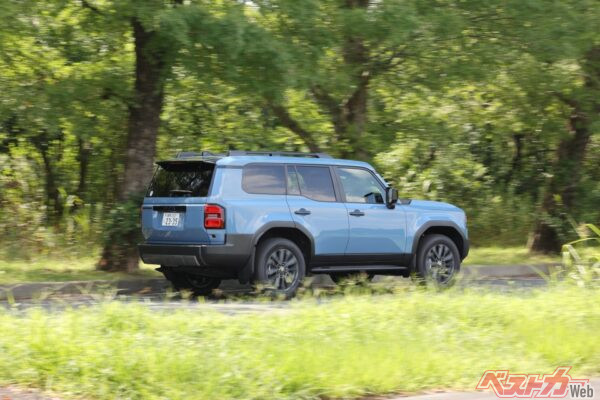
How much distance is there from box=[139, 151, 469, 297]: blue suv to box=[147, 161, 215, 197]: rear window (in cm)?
2

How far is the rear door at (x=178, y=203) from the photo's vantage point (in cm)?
1270

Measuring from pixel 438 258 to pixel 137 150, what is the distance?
4970 millimetres

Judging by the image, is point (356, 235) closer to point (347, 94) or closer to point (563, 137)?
point (347, 94)

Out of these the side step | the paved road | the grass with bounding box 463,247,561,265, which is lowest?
the grass with bounding box 463,247,561,265

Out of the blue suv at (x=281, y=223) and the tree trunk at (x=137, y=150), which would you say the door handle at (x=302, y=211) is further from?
the tree trunk at (x=137, y=150)

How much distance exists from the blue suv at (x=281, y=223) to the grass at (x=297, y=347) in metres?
3.10

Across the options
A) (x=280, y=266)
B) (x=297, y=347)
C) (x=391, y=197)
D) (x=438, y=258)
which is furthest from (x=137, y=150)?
(x=297, y=347)

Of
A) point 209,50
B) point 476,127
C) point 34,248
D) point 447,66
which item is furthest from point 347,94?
point 476,127

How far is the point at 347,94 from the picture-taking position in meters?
17.0

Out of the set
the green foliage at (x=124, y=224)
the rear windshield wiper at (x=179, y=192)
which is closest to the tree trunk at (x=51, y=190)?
the green foliage at (x=124, y=224)

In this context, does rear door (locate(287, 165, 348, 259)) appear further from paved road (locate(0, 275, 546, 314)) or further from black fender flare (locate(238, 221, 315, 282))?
paved road (locate(0, 275, 546, 314))

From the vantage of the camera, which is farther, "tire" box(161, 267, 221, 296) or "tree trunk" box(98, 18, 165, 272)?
"tree trunk" box(98, 18, 165, 272)

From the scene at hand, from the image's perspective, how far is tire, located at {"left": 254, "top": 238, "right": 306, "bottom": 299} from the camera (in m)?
12.9

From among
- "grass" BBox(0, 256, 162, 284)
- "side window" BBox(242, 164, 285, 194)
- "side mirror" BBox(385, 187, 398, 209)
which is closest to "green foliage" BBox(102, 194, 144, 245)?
"grass" BBox(0, 256, 162, 284)
